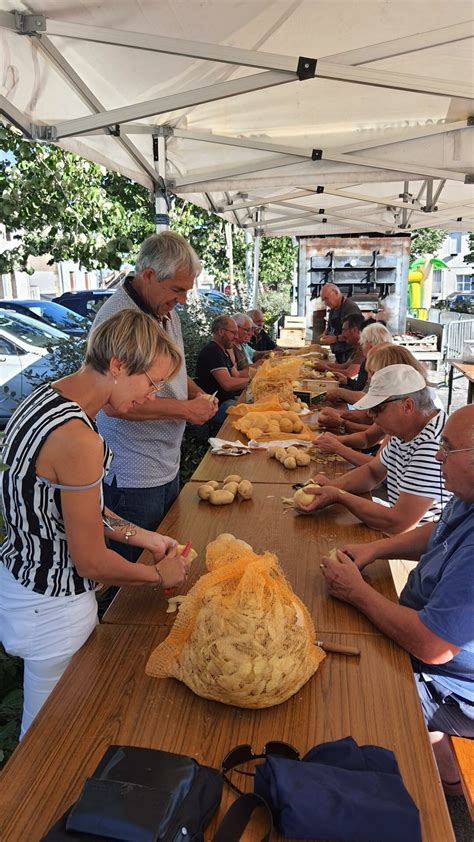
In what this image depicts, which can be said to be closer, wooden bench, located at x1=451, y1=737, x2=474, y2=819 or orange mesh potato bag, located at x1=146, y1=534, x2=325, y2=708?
orange mesh potato bag, located at x1=146, y1=534, x2=325, y2=708

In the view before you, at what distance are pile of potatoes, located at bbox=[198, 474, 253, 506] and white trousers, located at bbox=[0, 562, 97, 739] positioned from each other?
102 centimetres

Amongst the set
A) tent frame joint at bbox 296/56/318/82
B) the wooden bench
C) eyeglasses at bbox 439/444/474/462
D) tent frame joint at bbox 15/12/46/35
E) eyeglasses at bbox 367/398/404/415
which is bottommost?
the wooden bench

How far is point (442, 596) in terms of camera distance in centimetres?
163

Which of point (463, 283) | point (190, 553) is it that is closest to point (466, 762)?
point (190, 553)

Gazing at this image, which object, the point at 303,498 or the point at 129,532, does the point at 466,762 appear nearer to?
the point at 303,498

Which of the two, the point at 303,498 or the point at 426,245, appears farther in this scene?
the point at 426,245

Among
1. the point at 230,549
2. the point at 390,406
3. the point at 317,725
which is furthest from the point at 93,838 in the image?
the point at 390,406

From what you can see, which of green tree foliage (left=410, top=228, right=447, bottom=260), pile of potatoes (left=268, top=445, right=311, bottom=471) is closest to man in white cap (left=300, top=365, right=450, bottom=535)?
pile of potatoes (left=268, top=445, right=311, bottom=471)

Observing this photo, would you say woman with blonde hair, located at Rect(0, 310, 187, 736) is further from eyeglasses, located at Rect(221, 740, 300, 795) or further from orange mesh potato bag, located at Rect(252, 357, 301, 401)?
orange mesh potato bag, located at Rect(252, 357, 301, 401)

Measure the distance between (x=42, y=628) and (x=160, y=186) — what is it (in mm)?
4392

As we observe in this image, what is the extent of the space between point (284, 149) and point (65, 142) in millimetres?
1970

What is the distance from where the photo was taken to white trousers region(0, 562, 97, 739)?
1620 millimetres

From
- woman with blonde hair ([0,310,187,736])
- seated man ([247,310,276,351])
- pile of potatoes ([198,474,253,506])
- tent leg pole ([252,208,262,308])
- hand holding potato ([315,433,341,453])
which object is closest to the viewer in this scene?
woman with blonde hair ([0,310,187,736])

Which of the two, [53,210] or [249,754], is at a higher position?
[53,210]
